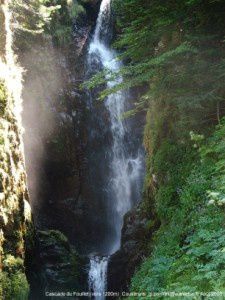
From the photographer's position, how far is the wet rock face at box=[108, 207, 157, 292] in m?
11.5

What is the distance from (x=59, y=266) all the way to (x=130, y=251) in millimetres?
4114

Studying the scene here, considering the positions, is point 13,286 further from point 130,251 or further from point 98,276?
point 98,276

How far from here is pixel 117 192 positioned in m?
22.8

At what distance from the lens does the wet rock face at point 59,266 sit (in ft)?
49.6

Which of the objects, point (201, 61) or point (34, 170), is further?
point (34, 170)

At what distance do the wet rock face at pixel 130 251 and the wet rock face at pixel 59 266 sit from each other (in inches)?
66.2

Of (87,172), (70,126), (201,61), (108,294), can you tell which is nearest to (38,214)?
(87,172)

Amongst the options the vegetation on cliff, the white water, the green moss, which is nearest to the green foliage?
the vegetation on cliff

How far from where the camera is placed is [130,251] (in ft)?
42.9

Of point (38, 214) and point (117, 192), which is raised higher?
point (117, 192)

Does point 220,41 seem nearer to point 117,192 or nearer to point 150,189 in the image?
point 150,189

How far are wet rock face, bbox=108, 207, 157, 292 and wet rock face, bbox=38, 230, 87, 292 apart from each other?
168 cm

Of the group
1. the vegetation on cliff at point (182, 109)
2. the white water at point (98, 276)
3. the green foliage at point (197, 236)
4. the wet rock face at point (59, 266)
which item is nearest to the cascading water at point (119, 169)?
the white water at point (98, 276)

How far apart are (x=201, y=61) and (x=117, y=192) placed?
16001mm
